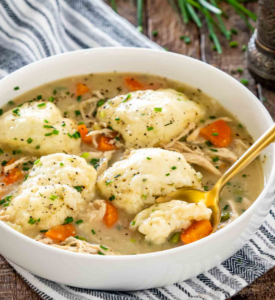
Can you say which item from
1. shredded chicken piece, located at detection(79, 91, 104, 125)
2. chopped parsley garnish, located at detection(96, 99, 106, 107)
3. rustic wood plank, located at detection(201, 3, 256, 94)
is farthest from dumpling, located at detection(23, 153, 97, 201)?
rustic wood plank, located at detection(201, 3, 256, 94)

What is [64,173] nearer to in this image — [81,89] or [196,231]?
[196,231]

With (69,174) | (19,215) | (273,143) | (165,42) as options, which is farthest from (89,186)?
(165,42)

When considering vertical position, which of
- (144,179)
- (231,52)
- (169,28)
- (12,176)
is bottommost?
(231,52)

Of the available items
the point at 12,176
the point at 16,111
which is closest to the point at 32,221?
the point at 12,176

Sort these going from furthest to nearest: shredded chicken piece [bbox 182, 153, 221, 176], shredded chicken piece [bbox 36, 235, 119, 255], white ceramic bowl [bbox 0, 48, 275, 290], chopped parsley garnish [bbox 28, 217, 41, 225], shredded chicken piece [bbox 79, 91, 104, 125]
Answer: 1. shredded chicken piece [bbox 79, 91, 104, 125]
2. shredded chicken piece [bbox 182, 153, 221, 176]
3. chopped parsley garnish [bbox 28, 217, 41, 225]
4. shredded chicken piece [bbox 36, 235, 119, 255]
5. white ceramic bowl [bbox 0, 48, 275, 290]

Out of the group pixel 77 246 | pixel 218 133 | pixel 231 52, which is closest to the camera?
pixel 77 246

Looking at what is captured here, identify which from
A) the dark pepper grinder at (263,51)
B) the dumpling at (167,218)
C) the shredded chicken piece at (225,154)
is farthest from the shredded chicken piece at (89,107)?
the dark pepper grinder at (263,51)

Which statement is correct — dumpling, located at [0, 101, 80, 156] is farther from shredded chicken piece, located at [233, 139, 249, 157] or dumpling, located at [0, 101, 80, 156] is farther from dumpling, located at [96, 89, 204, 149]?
shredded chicken piece, located at [233, 139, 249, 157]
